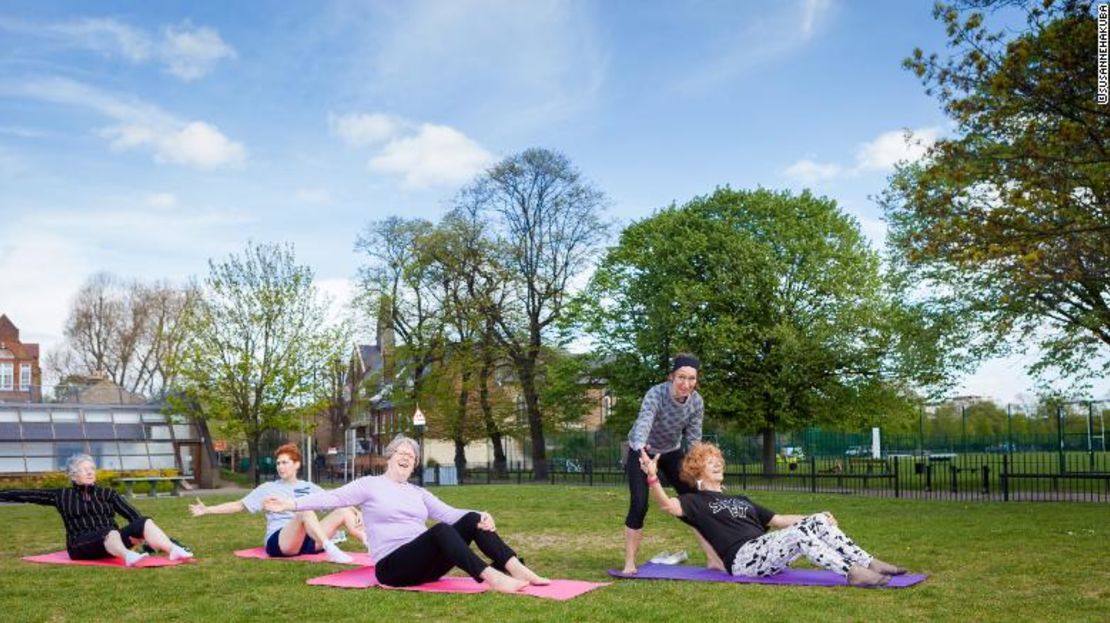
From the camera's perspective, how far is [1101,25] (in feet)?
41.8

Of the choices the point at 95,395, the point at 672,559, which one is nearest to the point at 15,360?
the point at 95,395

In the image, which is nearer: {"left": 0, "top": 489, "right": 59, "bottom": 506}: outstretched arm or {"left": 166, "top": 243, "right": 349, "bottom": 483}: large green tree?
{"left": 0, "top": 489, "right": 59, "bottom": 506}: outstretched arm

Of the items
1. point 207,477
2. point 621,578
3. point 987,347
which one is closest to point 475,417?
point 207,477

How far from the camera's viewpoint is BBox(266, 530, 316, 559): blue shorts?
37.0 feet

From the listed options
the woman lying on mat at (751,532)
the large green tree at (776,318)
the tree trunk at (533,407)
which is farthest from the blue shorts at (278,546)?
the tree trunk at (533,407)

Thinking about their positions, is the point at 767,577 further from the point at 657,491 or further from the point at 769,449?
the point at 769,449

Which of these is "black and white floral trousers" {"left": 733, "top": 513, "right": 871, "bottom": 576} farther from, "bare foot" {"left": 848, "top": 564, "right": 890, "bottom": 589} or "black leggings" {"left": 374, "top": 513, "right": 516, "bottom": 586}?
"black leggings" {"left": 374, "top": 513, "right": 516, "bottom": 586}

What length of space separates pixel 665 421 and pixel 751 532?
140 cm

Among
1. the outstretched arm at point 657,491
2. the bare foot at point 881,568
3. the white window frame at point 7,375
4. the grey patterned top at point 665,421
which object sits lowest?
the bare foot at point 881,568

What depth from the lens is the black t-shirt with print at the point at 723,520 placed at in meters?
9.25

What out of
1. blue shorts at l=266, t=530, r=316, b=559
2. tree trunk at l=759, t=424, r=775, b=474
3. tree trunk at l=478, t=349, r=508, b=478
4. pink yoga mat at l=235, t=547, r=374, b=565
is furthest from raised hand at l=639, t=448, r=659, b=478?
tree trunk at l=478, t=349, r=508, b=478

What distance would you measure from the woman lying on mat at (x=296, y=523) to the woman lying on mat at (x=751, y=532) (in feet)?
11.6

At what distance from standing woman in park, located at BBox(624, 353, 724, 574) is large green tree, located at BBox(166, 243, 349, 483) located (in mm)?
33564

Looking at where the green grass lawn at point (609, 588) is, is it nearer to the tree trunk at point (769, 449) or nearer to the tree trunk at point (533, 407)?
the tree trunk at point (769, 449)
